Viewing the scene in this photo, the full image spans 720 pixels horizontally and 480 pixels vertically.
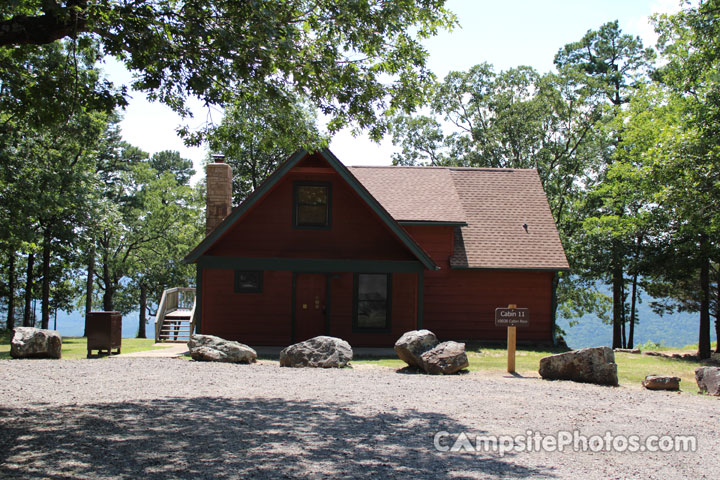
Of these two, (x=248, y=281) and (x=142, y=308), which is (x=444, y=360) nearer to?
(x=248, y=281)

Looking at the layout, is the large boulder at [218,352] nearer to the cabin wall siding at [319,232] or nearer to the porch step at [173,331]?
the cabin wall siding at [319,232]

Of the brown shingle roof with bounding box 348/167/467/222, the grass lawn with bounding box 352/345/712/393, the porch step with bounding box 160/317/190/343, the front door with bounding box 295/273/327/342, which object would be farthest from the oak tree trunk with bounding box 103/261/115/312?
the grass lawn with bounding box 352/345/712/393

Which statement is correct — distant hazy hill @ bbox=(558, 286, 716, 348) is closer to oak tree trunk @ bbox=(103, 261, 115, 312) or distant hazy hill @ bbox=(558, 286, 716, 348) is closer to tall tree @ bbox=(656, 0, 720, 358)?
oak tree trunk @ bbox=(103, 261, 115, 312)

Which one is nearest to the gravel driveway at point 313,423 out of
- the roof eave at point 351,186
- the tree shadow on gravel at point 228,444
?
the tree shadow on gravel at point 228,444

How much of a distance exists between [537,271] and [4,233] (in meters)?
19.5

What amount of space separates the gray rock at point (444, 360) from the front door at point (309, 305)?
6.75 meters

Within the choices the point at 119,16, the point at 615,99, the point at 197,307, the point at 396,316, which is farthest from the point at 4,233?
the point at 615,99

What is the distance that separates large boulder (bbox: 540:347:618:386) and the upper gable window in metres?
8.93

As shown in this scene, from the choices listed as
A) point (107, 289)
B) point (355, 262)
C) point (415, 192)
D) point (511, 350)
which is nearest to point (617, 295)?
point (415, 192)

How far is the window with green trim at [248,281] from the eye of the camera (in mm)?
20234

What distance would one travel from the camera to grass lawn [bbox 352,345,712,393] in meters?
14.5

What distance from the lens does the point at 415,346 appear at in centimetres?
1405

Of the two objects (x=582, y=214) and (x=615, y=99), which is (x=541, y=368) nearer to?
(x=582, y=214)
